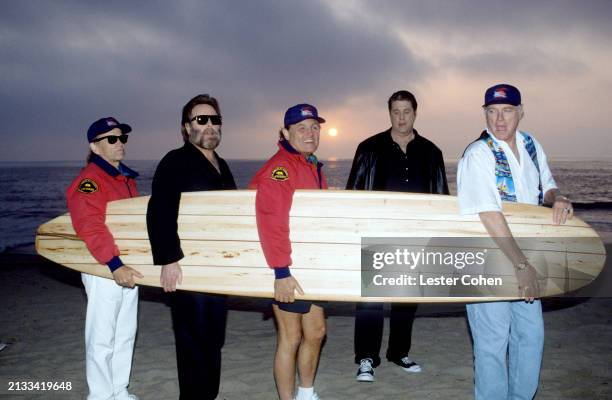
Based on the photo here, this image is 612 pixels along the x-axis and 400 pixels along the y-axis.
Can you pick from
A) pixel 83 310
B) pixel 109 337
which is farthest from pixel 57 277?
pixel 109 337

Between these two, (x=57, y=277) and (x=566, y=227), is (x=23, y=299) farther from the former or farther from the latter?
(x=566, y=227)

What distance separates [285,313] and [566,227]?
185cm

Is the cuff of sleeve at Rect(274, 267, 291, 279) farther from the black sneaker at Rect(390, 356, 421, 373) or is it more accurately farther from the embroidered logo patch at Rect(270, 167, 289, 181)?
the black sneaker at Rect(390, 356, 421, 373)

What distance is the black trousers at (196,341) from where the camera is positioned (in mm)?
2494

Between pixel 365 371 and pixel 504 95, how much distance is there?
218cm

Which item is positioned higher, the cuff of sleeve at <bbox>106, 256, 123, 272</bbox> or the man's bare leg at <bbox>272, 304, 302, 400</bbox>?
the cuff of sleeve at <bbox>106, 256, 123, 272</bbox>

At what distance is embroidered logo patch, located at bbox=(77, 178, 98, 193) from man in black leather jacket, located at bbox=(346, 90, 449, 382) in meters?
1.79

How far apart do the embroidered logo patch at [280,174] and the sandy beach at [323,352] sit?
170 centimetres

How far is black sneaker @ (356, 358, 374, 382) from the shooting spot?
322cm

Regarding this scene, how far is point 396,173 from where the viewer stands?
3.41 m

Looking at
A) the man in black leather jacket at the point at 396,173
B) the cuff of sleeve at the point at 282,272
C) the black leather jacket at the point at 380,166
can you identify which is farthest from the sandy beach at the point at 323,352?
the black leather jacket at the point at 380,166

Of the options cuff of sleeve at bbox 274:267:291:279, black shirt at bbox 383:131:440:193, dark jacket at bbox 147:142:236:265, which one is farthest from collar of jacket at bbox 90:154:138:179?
black shirt at bbox 383:131:440:193

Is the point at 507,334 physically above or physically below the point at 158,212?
below

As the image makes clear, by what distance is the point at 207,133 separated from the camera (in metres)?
2.54
